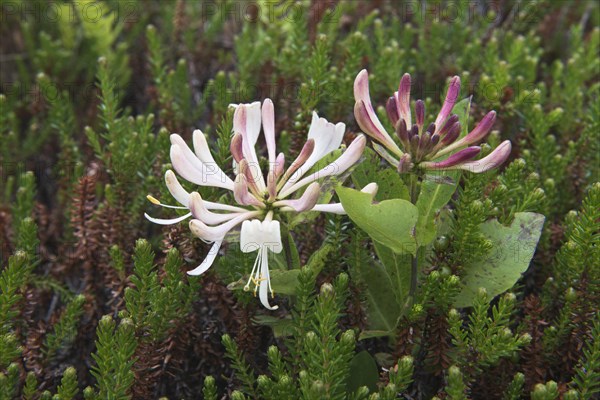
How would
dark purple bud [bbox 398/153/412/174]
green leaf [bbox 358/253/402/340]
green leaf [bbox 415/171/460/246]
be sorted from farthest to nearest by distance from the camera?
green leaf [bbox 358/253/402/340] → green leaf [bbox 415/171/460/246] → dark purple bud [bbox 398/153/412/174]

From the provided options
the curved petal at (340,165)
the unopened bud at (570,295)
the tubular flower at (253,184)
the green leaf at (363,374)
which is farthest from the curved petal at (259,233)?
the unopened bud at (570,295)

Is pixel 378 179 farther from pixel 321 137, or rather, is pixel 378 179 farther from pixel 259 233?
pixel 259 233

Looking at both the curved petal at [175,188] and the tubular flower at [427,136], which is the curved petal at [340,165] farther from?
the curved petal at [175,188]

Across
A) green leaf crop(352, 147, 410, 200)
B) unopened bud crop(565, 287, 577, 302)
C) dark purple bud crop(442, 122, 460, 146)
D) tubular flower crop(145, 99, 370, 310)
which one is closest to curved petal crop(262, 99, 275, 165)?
tubular flower crop(145, 99, 370, 310)

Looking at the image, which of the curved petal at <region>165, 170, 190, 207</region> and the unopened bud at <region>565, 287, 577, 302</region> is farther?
the unopened bud at <region>565, 287, 577, 302</region>

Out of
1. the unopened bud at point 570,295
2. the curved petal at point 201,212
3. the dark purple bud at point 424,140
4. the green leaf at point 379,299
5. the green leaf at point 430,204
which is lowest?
the green leaf at point 379,299

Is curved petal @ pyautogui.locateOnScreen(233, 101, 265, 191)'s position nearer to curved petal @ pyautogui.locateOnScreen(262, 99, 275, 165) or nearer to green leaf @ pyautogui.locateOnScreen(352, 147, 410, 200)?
curved petal @ pyautogui.locateOnScreen(262, 99, 275, 165)

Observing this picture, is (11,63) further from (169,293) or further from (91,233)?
(169,293)
